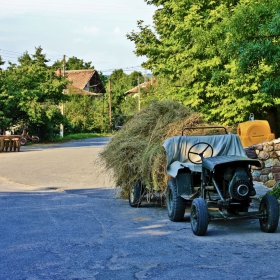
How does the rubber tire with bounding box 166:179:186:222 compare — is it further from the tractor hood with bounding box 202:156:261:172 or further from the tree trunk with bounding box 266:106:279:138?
the tree trunk with bounding box 266:106:279:138

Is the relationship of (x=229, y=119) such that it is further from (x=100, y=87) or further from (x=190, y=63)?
(x=100, y=87)

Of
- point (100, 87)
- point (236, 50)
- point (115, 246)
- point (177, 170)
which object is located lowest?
point (115, 246)

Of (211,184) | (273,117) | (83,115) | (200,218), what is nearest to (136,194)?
(211,184)

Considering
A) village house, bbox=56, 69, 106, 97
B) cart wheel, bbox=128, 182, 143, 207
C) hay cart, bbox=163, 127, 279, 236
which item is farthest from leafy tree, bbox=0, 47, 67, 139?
village house, bbox=56, 69, 106, 97

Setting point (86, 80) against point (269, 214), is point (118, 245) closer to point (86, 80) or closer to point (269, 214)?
point (269, 214)

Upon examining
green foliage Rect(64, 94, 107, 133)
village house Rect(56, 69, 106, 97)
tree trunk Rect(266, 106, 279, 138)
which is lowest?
tree trunk Rect(266, 106, 279, 138)

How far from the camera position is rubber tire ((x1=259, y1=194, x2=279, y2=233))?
794 cm

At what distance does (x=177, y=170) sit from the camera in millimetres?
9281

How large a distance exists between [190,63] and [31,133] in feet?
91.2

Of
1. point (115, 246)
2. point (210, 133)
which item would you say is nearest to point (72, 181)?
point (210, 133)

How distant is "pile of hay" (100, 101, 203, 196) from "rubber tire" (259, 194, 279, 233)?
234 cm

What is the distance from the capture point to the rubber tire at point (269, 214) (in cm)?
794

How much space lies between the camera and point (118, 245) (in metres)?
7.37

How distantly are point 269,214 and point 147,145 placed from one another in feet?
11.4
